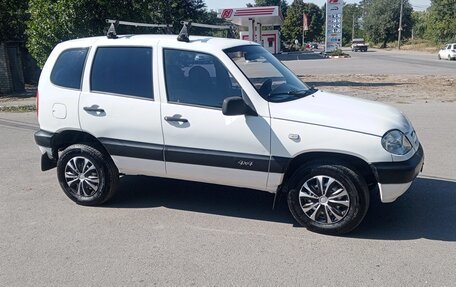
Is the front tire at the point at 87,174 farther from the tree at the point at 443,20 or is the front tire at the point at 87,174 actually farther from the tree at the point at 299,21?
the tree at the point at 299,21

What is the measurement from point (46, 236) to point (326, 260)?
274cm

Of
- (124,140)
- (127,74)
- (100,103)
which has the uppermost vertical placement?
(127,74)

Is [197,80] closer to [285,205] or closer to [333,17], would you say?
[285,205]

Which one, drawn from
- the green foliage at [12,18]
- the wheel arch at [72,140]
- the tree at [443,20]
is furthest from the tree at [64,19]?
the tree at [443,20]

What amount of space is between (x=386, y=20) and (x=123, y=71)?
88803mm

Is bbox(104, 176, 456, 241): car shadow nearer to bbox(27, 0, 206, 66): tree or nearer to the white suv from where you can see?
the white suv

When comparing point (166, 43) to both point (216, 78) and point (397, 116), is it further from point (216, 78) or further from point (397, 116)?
point (397, 116)

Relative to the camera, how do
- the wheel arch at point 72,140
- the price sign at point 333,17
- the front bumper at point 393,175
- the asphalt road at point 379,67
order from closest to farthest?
the front bumper at point 393,175 → the wheel arch at point 72,140 → the asphalt road at point 379,67 → the price sign at point 333,17

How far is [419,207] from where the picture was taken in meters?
5.09

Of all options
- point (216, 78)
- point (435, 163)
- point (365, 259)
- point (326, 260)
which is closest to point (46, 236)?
point (216, 78)

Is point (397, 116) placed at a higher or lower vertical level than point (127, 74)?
lower

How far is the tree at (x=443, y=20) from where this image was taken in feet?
210

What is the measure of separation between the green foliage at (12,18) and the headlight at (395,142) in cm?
1715

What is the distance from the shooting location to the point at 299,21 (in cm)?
10375
